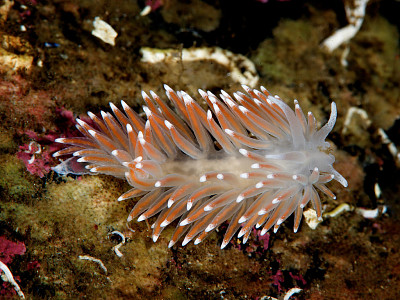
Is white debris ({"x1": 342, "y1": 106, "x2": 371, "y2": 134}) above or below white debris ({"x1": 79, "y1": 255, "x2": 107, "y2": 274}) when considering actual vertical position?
above

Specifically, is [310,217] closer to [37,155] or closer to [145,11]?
[37,155]

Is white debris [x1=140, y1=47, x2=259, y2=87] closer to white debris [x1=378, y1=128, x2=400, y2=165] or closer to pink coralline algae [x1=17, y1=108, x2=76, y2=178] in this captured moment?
pink coralline algae [x1=17, y1=108, x2=76, y2=178]

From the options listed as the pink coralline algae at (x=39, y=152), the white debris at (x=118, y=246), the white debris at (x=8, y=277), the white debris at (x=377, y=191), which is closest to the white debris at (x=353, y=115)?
the white debris at (x=377, y=191)

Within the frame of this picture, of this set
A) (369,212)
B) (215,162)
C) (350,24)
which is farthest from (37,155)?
(350,24)

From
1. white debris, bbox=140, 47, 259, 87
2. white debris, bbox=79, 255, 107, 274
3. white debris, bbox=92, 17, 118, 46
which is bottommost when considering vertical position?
white debris, bbox=79, 255, 107, 274

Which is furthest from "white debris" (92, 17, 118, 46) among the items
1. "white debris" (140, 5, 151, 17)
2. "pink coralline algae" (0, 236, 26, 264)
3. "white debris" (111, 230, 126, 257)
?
"pink coralline algae" (0, 236, 26, 264)

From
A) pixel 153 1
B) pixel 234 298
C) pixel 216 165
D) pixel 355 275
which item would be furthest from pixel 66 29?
pixel 355 275
